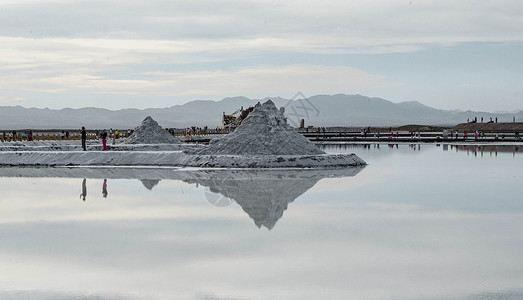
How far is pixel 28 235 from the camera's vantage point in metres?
12.1

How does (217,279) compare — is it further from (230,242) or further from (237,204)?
(237,204)

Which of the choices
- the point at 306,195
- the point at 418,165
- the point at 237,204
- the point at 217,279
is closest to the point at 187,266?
the point at 217,279

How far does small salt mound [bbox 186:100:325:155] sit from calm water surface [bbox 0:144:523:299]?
10044mm

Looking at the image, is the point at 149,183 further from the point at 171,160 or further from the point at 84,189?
the point at 171,160

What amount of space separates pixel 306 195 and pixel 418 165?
1342cm

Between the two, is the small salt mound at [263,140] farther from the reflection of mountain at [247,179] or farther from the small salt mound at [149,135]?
the small salt mound at [149,135]

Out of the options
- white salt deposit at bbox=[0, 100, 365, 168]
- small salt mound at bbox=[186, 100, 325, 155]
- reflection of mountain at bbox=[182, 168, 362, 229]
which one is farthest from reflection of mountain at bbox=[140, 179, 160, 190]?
small salt mound at bbox=[186, 100, 325, 155]

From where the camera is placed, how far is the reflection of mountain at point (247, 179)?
1549 cm

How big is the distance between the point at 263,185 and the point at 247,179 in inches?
99.3

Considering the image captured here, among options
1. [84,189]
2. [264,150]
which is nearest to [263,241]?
[84,189]

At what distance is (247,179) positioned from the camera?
23203mm

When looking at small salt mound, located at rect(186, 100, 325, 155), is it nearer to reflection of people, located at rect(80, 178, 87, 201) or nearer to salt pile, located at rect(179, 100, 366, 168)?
salt pile, located at rect(179, 100, 366, 168)

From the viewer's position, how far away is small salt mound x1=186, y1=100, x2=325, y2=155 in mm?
31125

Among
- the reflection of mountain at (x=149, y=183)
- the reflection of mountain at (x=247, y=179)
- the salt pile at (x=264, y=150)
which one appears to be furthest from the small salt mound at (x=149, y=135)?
the reflection of mountain at (x=149, y=183)
